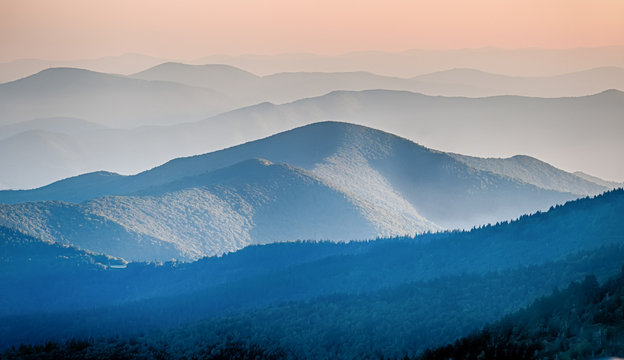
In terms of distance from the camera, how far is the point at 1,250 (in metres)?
152

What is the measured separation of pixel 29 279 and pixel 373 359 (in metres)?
78.6

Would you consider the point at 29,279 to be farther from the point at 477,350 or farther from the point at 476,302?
the point at 477,350

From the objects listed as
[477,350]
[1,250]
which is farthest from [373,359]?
[1,250]

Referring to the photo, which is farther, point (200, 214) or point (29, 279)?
point (200, 214)

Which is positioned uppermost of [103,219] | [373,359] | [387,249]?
[103,219]

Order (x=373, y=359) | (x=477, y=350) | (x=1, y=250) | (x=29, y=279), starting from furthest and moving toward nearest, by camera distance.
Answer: (x=1, y=250)
(x=29, y=279)
(x=373, y=359)
(x=477, y=350)

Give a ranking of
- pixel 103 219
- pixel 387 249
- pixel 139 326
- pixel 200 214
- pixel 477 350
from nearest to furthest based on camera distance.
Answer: pixel 477 350 → pixel 139 326 → pixel 387 249 → pixel 103 219 → pixel 200 214

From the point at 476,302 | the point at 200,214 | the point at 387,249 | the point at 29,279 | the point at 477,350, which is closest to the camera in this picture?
the point at 477,350

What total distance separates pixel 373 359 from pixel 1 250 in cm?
9036

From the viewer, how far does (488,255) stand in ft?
347

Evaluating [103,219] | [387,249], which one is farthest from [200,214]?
[387,249]

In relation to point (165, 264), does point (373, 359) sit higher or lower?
lower

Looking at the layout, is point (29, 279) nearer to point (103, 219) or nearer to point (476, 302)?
point (103, 219)

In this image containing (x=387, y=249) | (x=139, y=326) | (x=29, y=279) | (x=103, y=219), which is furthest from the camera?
(x=103, y=219)
